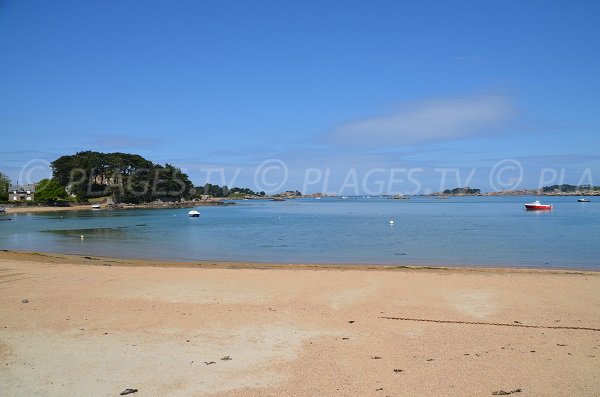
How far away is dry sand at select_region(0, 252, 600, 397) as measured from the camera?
19.4ft

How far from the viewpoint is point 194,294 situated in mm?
11930

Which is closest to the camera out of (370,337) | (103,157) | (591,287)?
(370,337)

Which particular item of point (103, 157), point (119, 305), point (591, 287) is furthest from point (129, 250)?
point (103, 157)

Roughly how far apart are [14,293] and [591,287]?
15.4 metres

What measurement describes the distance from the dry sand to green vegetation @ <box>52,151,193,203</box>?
11794cm

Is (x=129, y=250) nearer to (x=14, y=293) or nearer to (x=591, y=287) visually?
(x=14, y=293)

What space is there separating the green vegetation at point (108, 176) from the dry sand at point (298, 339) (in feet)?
387

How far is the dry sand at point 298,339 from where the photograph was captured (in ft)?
19.4

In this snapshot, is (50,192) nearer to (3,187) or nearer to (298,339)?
(3,187)

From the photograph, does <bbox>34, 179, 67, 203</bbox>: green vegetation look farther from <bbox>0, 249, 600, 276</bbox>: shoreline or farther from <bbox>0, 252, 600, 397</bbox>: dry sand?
<bbox>0, 252, 600, 397</bbox>: dry sand

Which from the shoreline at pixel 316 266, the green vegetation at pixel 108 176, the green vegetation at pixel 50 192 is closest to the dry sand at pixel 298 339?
the shoreline at pixel 316 266

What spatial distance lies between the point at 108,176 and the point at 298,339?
128612 mm

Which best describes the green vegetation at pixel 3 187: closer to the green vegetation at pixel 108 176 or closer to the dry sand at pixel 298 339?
the green vegetation at pixel 108 176

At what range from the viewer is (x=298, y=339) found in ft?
25.8
